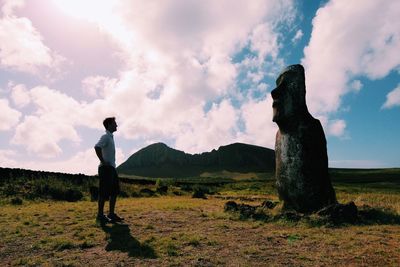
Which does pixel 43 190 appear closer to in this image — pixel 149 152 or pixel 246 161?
pixel 246 161

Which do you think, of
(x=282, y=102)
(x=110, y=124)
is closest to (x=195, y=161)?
(x=282, y=102)

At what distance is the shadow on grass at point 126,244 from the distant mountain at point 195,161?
11566 centimetres

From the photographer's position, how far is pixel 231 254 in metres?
7.34

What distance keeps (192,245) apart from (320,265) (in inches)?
108

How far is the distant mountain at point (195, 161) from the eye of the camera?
433ft

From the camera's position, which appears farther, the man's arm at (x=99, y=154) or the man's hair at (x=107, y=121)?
the man's hair at (x=107, y=121)

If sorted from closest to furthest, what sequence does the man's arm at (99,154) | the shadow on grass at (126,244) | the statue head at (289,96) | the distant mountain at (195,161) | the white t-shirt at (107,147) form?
the shadow on grass at (126,244), the man's arm at (99,154), the white t-shirt at (107,147), the statue head at (289,96), the distant mountain at (195,161)

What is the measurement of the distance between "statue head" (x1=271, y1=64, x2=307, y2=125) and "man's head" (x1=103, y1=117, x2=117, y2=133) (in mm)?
5945

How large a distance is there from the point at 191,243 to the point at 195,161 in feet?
436

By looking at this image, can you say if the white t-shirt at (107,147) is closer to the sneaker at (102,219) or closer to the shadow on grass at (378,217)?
the sneaker at (102,219)

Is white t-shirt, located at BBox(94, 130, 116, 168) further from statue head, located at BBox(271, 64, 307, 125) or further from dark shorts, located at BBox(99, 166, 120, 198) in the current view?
statue head, located at BBox(271, 64, 307, 125)

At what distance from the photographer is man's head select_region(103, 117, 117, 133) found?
11.0 meters

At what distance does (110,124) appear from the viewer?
11094 millimetres

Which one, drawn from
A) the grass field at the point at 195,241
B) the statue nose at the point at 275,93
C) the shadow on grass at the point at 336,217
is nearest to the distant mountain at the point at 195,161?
the statue nose at the point at 275,93
